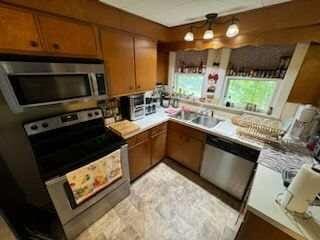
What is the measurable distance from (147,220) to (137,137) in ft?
3.31

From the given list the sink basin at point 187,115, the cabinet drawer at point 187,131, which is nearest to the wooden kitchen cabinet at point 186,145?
the cabinet drawer at point 187,131

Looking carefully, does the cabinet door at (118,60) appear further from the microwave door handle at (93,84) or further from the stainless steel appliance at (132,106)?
the microwave door handle at (93,84)

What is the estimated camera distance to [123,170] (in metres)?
1.73

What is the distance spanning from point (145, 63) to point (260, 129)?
1766 mm

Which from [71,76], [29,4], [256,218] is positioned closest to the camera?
[256,218]

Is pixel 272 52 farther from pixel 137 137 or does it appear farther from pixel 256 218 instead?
pixel 137 137

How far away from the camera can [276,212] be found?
87cm

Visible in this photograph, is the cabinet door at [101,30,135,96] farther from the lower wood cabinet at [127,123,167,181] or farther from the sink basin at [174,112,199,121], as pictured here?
the sink basin at [174,112,199,121]

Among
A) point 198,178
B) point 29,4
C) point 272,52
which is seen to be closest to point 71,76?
point 29,4

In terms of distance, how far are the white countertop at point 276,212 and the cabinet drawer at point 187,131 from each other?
0.98m

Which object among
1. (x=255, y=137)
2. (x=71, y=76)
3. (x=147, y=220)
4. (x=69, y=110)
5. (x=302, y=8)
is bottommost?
(x=147, y=220)

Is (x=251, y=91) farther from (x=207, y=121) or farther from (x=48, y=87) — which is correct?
(x=48, y=87)

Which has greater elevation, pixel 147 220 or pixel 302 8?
pixel 302 8

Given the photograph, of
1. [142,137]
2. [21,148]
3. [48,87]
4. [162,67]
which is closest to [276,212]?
[142,137]
